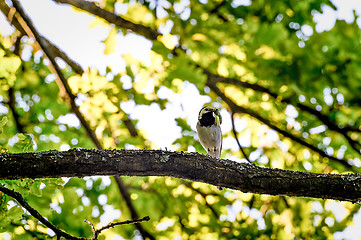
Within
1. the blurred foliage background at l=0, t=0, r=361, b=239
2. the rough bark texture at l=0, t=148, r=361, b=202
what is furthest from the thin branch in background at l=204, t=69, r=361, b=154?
the rough bark texture at l=0, t=148, r=361, b=202

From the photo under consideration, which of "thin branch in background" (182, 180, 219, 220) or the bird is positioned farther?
the bird

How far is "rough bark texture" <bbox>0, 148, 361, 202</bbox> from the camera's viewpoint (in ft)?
8.55

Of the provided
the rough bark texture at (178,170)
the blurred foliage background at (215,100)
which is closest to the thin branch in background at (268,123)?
the blurred foliage background at (215,100)

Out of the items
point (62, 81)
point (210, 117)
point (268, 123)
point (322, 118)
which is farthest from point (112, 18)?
point (322, 118)

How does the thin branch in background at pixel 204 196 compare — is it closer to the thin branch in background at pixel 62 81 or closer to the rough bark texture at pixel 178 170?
the thin branch in background at pixel 62 81

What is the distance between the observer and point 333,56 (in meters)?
4.38

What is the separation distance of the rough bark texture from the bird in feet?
8.06

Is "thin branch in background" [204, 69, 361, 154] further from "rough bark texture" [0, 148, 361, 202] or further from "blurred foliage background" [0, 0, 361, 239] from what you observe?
"rough bark texture" [0, 148, 361, 202]

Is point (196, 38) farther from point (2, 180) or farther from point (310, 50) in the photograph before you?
point (2, 180)

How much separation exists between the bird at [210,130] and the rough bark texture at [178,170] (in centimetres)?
246

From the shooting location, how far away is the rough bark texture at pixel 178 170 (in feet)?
8.55

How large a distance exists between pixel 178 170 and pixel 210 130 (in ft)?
8.87

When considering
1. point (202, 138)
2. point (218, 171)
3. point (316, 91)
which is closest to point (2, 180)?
point (218, 171)

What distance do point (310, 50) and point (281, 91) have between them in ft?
2.00
